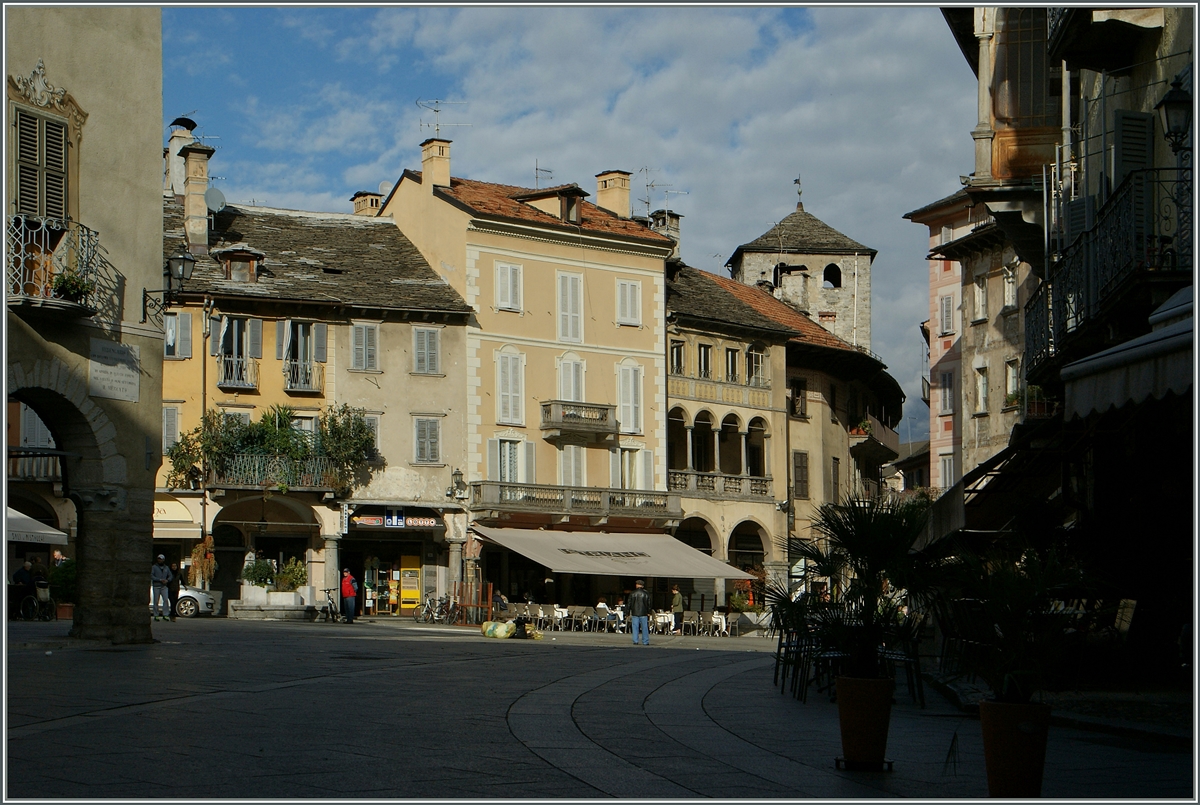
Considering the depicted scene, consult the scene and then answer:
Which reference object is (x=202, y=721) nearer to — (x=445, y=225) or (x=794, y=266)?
(x=445, y=225)

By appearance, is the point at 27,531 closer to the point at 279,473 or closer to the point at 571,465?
the point at 279,473

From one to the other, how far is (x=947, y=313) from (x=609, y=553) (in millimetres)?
18667

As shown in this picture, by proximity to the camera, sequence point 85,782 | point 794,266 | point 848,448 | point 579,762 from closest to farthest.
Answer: point 85,782 < point 579,762 < point 848,448 < point 794,266

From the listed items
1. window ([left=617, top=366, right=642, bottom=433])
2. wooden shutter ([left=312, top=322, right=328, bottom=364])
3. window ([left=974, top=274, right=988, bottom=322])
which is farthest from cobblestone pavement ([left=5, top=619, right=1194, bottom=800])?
window ([left=974, top=274, right=988, bottom=322])

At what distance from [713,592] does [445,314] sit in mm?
14649

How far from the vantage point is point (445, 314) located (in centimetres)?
4866

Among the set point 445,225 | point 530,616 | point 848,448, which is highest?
point 445,225

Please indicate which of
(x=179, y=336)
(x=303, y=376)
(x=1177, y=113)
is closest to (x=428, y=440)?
(x=303, y=376)

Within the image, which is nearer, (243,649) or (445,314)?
(243,649)

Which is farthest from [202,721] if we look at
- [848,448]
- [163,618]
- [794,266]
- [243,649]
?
[794,266]

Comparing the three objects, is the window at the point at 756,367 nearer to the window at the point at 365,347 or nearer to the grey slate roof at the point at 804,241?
the window at the point at 365,347

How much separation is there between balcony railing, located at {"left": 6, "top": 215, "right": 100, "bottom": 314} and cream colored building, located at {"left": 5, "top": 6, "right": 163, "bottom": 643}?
0.06 ft

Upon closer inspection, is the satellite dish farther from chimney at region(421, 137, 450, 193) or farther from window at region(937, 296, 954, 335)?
window at region(937, 296, 954, 335)

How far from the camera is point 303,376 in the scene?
46.6 metres
